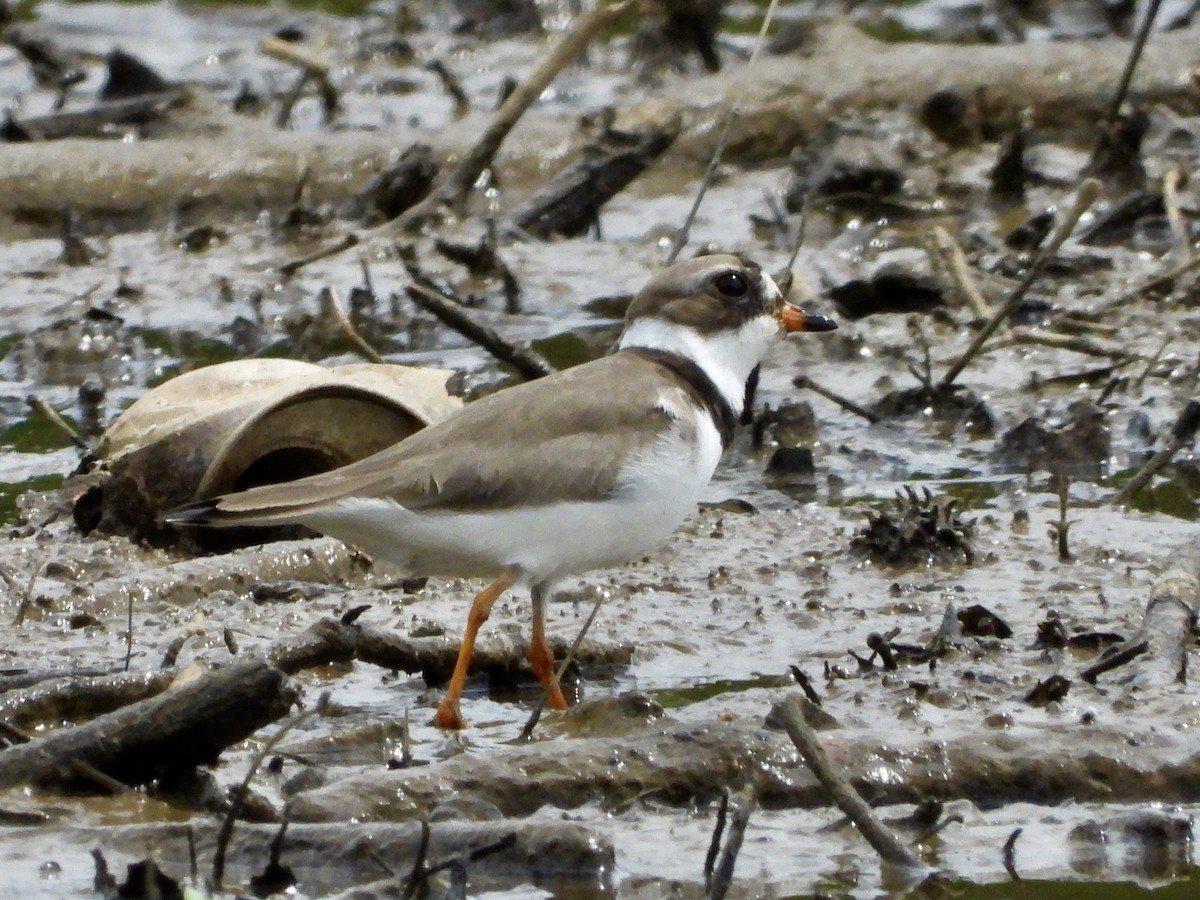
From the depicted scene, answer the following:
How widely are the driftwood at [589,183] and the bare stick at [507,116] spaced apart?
337 millimetres

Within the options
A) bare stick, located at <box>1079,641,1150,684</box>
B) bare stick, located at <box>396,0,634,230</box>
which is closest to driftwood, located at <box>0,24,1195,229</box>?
bare stick, located at <box>396,0,634,230</box>

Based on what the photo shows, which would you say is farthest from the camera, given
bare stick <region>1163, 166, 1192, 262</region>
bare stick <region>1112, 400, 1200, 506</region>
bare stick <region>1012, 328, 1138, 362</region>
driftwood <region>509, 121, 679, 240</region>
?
driftwood <region>509, 121, 679, 240</region>

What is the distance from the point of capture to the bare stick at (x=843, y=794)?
129 inches

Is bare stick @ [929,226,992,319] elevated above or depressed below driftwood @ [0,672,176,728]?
above

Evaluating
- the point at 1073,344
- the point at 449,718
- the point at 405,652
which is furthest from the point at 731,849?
the point at 1073,344

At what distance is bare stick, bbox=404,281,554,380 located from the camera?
6547 millimetres

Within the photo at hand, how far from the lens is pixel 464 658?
480cm

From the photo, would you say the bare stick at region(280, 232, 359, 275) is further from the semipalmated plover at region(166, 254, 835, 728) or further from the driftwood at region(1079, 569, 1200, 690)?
the driftwood at region(1079, 569, 1200, 690)

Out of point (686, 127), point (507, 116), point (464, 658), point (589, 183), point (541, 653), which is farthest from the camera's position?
point (686, 127)

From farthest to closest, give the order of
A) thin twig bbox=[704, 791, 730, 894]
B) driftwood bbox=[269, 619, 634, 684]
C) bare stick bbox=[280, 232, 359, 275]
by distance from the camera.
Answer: bare stick bbox=[280, 232, 359, 275], driftwood bbox=[269, 619, 634, 684], thin twig bbox=[704, 791, 730, 894]

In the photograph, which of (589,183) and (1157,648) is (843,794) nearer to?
(1157,648)

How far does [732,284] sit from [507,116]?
2854 mm

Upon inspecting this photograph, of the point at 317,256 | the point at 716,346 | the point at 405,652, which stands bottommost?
the point at 405,652

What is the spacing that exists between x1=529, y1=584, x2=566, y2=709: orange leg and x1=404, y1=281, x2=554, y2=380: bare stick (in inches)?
67.4
